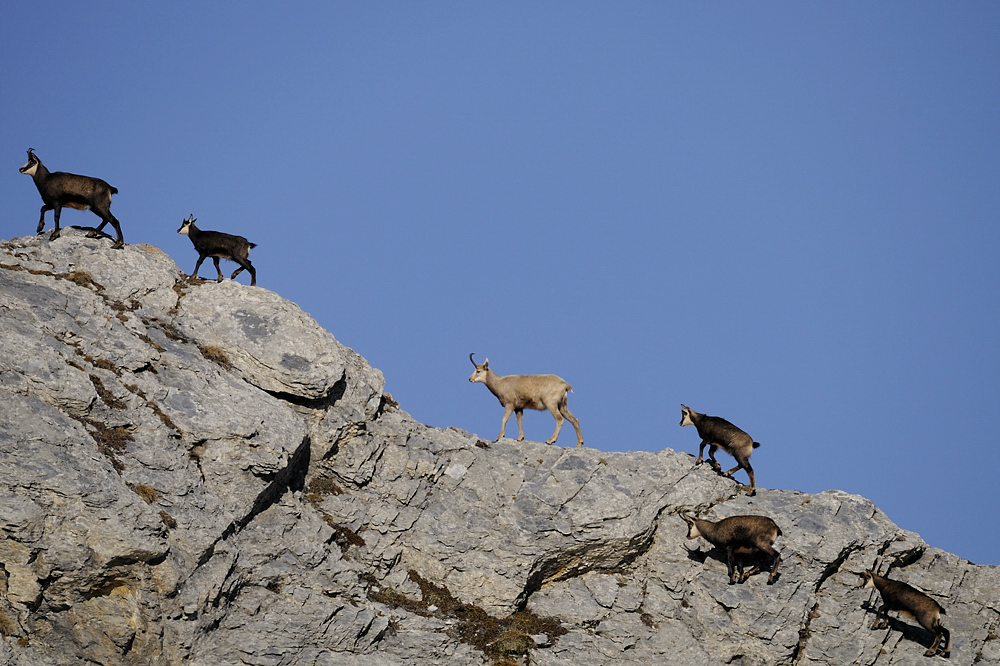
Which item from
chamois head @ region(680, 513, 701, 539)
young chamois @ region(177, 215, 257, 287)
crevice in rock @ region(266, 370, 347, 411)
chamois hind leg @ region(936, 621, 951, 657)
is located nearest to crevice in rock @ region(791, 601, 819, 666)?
chamois hind leg @ region(936, 621, 951, 657)

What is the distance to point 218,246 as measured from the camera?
99.2 feet

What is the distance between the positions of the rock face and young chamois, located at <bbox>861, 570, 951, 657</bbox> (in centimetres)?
36

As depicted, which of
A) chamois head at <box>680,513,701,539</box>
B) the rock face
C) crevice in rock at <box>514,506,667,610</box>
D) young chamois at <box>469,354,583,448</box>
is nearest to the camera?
the rock face

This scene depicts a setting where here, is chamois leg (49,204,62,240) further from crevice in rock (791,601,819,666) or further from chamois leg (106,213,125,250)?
crevice in rock (791,601,819,666)

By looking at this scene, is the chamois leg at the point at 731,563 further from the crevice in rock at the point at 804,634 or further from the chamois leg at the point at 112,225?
the chamois leg at the point at 112,225

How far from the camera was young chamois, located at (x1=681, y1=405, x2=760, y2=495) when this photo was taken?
2992 cm

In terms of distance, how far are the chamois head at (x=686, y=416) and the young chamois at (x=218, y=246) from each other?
15.1 meters

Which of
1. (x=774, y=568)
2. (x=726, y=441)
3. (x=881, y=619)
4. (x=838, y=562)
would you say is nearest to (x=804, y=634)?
(x=774, y=568)

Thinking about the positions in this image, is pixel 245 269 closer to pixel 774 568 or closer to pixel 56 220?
pixel 56 220

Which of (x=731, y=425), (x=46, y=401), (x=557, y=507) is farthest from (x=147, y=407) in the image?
(x=731, y=425)

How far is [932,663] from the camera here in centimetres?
2584

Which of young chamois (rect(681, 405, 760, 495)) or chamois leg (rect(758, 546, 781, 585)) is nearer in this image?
chamois leg (rect(758, 546, 781, 585))

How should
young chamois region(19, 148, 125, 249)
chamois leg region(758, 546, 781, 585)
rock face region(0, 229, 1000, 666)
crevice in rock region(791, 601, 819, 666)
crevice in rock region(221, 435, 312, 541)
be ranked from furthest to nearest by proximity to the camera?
young chamois region(19, 148, 125, 249) → chamois leg region(758, 546, 781, 585) → crevice in rock region(791, 601, 819, 666) → crevice in rock region(221, 435, 312, 541) → rock face region(0, 229, 1000, 666)

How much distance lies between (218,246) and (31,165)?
253 inches
